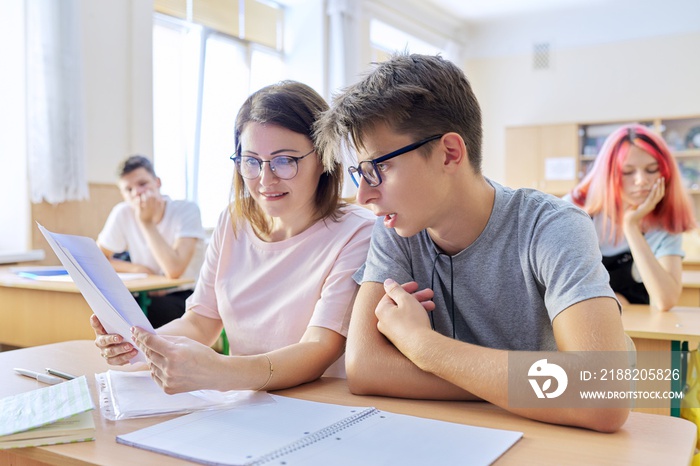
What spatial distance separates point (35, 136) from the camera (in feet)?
13.1

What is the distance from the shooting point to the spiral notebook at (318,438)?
33.7 inches

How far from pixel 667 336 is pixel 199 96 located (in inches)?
175

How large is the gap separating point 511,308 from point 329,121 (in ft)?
1.66

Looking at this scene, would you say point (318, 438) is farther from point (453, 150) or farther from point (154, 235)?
point (154, 235)

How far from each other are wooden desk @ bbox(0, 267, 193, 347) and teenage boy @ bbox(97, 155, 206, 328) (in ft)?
0.99

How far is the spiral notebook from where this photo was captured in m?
0.86

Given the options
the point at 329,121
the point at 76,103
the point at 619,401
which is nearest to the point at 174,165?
the point at 76,103

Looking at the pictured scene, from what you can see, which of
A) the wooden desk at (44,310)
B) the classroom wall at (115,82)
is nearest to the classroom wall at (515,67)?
the classroom wall at (115,82)

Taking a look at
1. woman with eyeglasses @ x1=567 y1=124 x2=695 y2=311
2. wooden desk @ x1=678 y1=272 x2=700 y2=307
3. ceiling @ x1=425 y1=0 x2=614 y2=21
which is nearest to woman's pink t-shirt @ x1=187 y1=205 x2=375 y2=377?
woman with eyeglasses @ x1=567 y1=124 x2=695 y2=311

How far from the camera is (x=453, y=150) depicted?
1265mm

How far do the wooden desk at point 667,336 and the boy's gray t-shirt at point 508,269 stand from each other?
2.85 ft

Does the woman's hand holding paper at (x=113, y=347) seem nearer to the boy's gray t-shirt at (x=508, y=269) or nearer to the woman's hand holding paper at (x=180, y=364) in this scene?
the woman's hand holding paper at (x=180, y=364)

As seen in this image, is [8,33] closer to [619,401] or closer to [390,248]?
[390,248]

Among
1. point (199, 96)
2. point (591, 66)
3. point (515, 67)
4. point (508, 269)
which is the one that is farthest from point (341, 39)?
point (508, 269)
